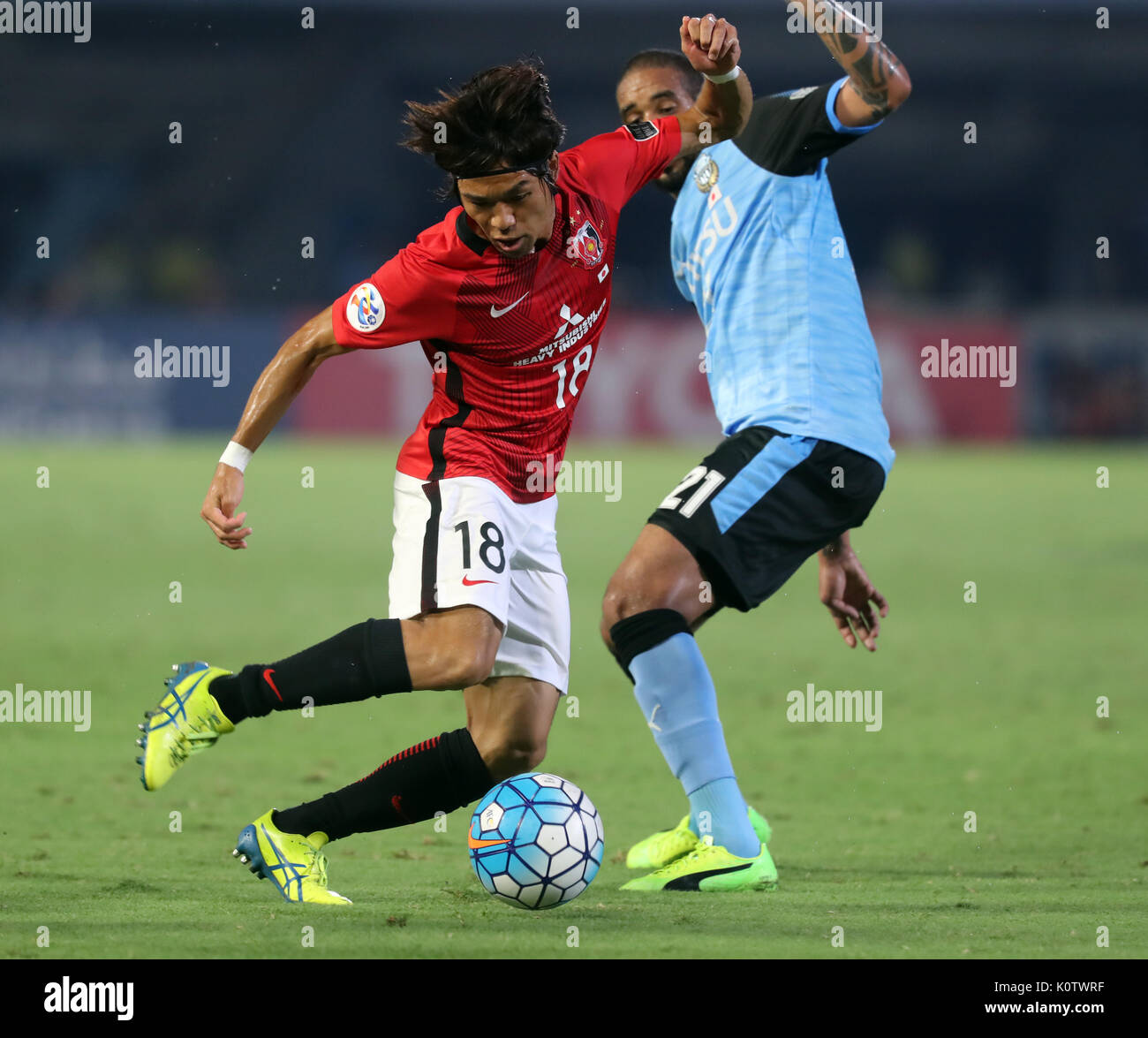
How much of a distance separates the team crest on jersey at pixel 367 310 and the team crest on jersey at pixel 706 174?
1456mm

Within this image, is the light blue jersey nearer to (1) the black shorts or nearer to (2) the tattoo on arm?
(1) the black shorts

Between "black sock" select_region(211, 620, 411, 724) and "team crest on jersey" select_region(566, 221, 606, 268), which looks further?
"team crest on jersey" select_region(566, 221, 606, 268)

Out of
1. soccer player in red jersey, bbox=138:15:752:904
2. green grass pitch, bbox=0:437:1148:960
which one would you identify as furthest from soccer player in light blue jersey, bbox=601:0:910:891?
green grass pitch, bbox=0:437:1148:960

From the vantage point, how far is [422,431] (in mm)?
4656

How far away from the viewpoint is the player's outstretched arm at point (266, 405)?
4270 millimetres

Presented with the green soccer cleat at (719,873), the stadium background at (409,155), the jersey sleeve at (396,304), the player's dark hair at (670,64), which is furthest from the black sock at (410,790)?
the stadium background at (409,155)

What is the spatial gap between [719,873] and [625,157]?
2.01 m

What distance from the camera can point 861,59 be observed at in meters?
4.64

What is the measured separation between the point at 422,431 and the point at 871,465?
1.37 metres

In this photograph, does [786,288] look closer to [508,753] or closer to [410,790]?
[508,753]

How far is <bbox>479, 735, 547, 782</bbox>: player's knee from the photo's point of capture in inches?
182

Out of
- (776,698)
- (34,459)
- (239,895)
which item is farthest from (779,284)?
(34,459)

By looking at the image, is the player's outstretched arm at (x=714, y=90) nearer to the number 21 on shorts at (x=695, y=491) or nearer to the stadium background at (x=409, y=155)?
the number 21 on shorts at (x=695, y=491)

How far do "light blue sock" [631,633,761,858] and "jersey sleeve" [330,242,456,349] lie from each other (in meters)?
1.15
